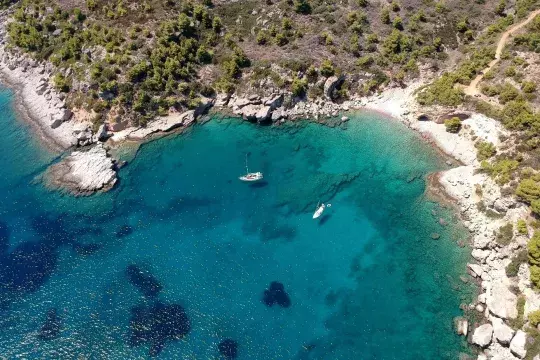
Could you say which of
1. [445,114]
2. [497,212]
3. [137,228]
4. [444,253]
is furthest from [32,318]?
[445,114]

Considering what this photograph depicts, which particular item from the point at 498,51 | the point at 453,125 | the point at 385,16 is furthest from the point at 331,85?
the point at 498,51

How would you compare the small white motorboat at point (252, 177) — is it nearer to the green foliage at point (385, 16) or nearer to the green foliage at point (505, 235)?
the green foliage at point (505, 235)

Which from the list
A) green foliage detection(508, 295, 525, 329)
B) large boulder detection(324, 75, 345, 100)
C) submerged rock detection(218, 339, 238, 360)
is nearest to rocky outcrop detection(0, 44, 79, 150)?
submerged rock detection(218, 339, 238, 360)

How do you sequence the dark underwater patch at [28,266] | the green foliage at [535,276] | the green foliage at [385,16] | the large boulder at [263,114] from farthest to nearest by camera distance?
1. the green foliage at [385,16]
2. the large boulder at [263,114]
3. the dark underwater patch at [28,266]
4. the green foliage at [535,276]

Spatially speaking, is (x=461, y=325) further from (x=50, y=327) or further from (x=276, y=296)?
(x=50, y=327)

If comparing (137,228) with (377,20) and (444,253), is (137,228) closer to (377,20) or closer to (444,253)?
(444,253)

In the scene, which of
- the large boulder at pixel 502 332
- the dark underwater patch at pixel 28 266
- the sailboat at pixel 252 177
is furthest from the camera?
the sailboat at pixel 252 177

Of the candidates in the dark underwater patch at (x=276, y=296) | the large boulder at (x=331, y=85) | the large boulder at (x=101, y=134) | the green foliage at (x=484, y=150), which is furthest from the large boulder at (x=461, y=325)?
the large boulder at (x=101, y=134)
